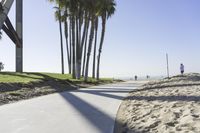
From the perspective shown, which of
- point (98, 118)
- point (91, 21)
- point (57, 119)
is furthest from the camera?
point (91, 21)

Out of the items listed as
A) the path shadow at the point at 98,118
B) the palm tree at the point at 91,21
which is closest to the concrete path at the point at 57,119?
the path shadow at the point at 98,118

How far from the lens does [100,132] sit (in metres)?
8.02

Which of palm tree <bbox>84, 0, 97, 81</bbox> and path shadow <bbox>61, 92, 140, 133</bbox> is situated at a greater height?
palm tree <bbox>84, 0, 97, 81</bbox>

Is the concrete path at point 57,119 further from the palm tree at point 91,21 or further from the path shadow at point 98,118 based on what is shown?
the palm tree at point 91,21

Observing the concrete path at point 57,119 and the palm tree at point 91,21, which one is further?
the palm tree at point 91,21

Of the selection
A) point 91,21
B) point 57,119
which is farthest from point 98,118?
point 91,21

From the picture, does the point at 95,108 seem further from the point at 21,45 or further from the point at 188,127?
the point at 21,45

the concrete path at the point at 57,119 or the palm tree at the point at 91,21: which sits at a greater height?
the palm tree at the point at 91,21

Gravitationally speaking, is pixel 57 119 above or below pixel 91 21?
below

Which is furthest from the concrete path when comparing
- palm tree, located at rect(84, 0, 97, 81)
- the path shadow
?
palm tree, located at rect(84, 0, 97, 81)

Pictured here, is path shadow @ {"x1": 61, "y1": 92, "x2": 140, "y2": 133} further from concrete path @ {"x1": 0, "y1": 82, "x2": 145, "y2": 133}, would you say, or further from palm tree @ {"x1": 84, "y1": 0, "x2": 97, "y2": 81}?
palm tree @ {"x1": 84, "y1": 0, "x2": 97, "y2": 81}

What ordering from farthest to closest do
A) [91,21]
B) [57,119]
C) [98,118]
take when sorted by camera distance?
[91,21] → [98,118] → [57,119]

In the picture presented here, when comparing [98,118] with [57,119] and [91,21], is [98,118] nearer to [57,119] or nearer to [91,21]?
[57,119]

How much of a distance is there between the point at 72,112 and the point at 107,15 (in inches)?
1612
